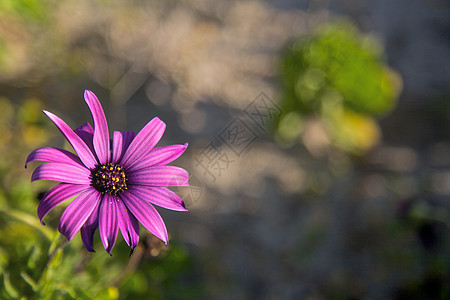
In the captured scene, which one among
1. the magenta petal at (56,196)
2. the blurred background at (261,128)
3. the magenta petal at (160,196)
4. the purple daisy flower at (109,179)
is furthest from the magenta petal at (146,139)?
the blurred background at (261,128)

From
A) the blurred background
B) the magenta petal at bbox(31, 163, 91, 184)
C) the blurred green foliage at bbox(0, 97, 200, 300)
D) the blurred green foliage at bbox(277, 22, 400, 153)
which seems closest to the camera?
the magenta petal at bbox(31, 163, 91, 184)

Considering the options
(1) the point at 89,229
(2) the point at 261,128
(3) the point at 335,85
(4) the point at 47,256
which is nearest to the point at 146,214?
(1) the point at 89,229

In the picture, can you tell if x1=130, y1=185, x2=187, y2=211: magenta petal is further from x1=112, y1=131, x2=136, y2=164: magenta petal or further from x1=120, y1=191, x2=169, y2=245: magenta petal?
x1=112, y1=131, x2=136, y2=164: magenta petal

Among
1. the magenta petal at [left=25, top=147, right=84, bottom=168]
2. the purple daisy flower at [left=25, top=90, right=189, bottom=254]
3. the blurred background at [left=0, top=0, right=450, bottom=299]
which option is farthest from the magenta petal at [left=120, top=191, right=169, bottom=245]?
the blurred background at [left=0, top=0, right=450, bottom=299]

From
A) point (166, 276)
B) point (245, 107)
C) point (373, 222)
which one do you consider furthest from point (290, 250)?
point (245, 107)

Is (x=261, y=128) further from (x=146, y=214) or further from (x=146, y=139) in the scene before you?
(x=146, y=214)

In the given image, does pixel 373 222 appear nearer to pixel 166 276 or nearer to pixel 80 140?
pixel 166 276
